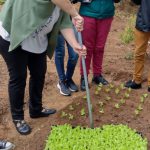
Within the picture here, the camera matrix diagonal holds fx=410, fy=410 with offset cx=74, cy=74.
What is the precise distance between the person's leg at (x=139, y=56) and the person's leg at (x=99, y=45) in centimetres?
34

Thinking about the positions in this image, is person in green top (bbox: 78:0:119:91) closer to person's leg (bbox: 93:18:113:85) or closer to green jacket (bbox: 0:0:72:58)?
person's leg (bbox: 93:18:113:85)

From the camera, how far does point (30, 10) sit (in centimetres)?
346

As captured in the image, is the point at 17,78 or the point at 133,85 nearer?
the point at 17,78

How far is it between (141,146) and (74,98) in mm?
1358

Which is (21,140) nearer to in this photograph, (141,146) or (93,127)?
(93,127)

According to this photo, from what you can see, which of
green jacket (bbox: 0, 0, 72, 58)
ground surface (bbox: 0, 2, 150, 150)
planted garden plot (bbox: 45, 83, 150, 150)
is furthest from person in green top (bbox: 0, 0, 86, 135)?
planted garden plot (bbox: 45, 83, 150, 150)

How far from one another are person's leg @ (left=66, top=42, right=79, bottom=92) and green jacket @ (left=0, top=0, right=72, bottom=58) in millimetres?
1240

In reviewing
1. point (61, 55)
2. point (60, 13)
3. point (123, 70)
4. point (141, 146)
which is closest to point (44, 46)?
point (60, 13)

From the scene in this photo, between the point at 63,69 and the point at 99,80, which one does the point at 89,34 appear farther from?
the point at 99,80

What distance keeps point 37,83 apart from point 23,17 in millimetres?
903

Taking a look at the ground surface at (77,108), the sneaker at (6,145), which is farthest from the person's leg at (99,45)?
the sneaker at (6,145)

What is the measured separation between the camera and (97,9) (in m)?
4.62

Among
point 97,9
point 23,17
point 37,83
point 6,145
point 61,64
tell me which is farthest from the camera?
point 61,64

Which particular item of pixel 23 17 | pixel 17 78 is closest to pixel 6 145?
pixel 17 78
